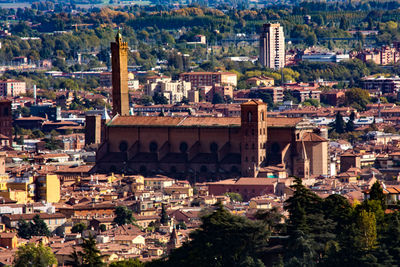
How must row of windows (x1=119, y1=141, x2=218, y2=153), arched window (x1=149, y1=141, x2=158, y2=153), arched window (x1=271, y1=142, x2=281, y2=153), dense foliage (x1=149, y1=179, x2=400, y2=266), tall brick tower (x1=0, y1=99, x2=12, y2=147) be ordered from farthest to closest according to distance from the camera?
tall brick tower (x1=0, y1=99, x2=12, y2=147), arched window (x1=149, y1=141, x2=158, y2=153), row of windows (x1=119, y1=141, x2=218, y2=153), arched window (x1=271, y1=142, x2=281, y2=153), dense foliage (x1=149, y1=179, x2=400, y2=266)

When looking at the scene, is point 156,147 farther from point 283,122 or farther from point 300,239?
point 300,239

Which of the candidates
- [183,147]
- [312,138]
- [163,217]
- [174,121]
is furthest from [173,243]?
[174,121]

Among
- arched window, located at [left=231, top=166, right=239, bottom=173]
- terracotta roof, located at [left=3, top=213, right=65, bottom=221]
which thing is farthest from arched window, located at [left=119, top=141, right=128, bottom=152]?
terracotta roof, located at [left=3, top=213, right=65, bottom=221]

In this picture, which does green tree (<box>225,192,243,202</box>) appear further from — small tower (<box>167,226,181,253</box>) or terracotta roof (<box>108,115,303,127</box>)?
small tower (<box>167,226,181,253</box>)

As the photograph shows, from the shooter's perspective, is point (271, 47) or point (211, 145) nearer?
point (211, 145)

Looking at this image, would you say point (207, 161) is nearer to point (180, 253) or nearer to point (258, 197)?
point (258, 197)

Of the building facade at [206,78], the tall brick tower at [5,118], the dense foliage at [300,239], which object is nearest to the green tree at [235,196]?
the dense foliage at [300,239]

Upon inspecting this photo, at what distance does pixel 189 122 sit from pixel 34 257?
3449 centimetres

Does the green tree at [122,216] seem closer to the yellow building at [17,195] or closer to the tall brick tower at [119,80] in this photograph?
the yellow building at [17,195]

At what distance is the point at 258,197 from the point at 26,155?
74.5ft

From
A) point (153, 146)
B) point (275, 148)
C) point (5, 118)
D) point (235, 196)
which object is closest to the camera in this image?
point (235, 196)

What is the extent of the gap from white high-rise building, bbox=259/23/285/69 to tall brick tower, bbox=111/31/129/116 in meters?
74.6

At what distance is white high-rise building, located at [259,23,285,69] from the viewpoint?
163 meters

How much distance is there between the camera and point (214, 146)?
7912cm
